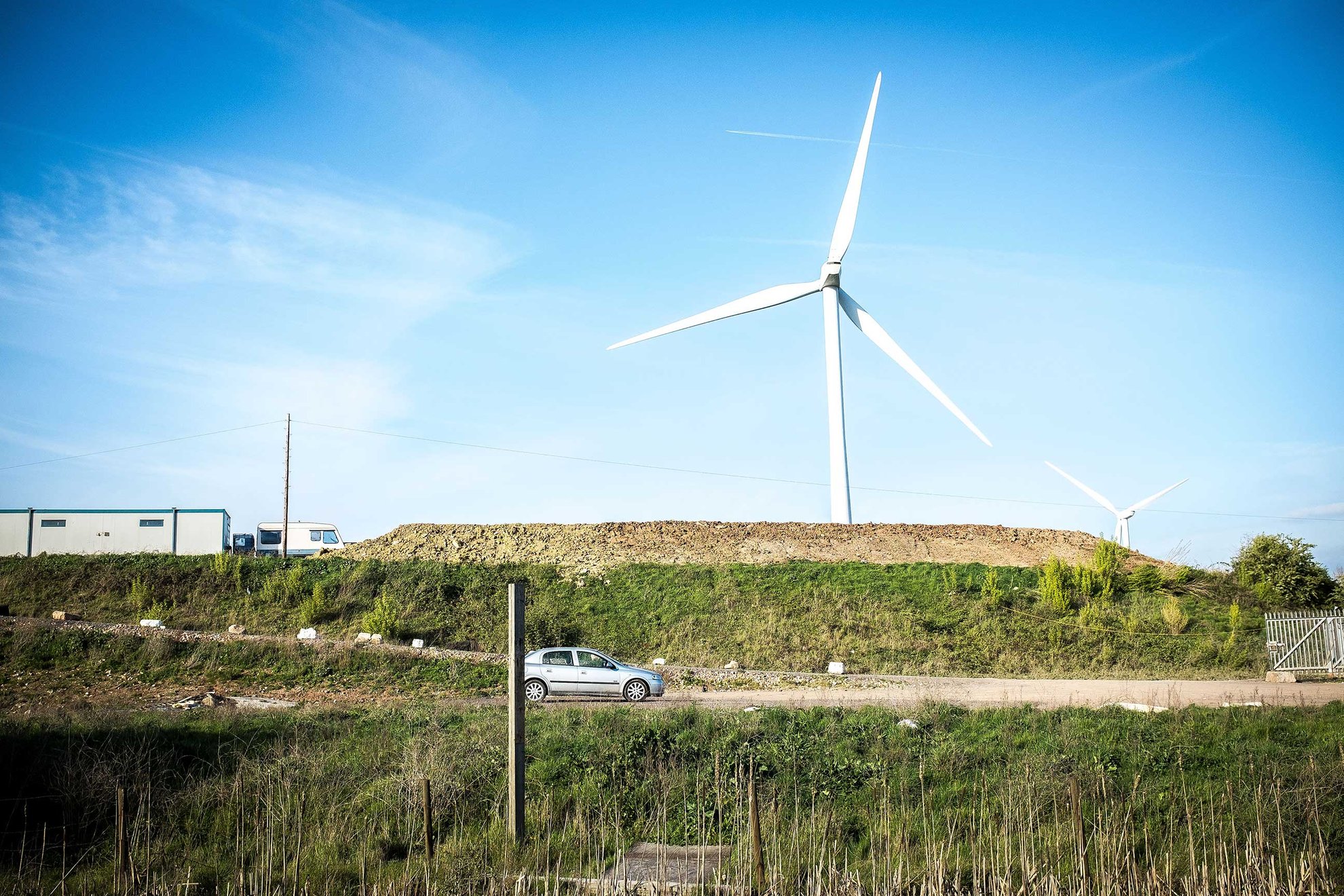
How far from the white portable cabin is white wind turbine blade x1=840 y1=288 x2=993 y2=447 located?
37.2 m

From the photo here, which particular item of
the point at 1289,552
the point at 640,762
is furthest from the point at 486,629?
the point at 1289,552

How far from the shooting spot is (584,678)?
2536cm

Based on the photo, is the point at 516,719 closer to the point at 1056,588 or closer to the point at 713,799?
the point at 713,799

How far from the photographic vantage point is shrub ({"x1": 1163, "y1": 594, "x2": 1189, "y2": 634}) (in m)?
37.1

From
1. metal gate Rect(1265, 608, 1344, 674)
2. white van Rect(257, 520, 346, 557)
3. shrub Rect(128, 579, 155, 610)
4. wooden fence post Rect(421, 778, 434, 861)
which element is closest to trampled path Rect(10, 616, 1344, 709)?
metal gate Rect(1265, 608, 1344, 674)

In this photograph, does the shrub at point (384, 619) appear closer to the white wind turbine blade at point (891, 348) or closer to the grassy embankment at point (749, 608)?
the grassy embankment at point (749, 608)

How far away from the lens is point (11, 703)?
23.7m

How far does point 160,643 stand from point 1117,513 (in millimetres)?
54838

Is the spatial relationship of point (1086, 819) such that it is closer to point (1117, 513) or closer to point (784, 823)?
point (784, 823)

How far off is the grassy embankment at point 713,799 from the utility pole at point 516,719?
40cm

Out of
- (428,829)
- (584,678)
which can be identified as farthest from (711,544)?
(428,829)

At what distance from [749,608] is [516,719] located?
29.1 metres

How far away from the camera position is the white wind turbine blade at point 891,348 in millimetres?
39500

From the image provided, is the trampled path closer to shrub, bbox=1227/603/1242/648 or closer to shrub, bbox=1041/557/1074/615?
shrub, bbox=1227/603/1242/648
